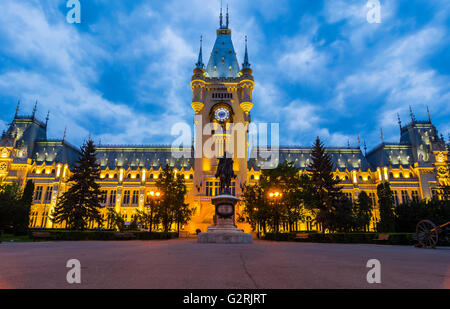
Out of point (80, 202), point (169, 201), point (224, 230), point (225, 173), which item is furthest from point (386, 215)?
point (80, 202)

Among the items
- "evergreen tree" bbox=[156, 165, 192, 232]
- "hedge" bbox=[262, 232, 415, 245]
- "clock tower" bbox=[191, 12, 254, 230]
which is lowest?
"hedge" bbox=[262, 232, 415, 245]

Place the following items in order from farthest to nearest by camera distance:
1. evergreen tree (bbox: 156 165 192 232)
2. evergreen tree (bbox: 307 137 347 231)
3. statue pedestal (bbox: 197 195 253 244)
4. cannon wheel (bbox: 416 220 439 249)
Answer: evergreen tree (bbox: 156 165 192 232) → evergreen tree (bbox: 307 137 347 231) → statue pedestal (bbox: 197 195 253 244) → cannon wheel (bbox: 416 220 439 249)

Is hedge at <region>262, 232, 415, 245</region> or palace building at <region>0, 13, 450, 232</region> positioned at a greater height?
palace building at <region>0, 13, 450, 232</region>

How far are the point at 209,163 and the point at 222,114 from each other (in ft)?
44.8

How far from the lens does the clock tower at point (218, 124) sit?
61688 mm

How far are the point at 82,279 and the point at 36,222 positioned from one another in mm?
70872

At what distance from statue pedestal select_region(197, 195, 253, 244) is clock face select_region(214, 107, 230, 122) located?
43226 mm

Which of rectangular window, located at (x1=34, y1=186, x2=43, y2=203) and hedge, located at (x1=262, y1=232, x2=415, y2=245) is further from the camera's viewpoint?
rectangular window, located at (x1=34, y1=186, x2=43, y2=203)

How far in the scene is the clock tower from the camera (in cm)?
6169

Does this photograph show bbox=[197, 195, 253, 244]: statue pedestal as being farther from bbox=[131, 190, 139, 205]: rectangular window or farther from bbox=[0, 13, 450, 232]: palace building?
bbox=[131, 190, 139, 205]: rectangular window

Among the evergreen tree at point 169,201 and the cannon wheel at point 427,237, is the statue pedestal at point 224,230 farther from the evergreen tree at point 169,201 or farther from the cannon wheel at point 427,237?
the evergreen tree at point 169,201

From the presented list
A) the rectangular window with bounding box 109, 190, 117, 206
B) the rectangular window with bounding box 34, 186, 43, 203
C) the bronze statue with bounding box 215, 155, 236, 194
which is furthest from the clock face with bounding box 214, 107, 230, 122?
the rectangular window with bounding box 34, 186, 43, 203

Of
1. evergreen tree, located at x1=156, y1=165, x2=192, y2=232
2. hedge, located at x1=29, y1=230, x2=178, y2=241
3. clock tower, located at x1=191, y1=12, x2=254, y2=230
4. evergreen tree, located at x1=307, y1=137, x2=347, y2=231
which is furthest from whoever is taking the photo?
clock tower, located at x1=191, y1=12, x2=254, y2=230

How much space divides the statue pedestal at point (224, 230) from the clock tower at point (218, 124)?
3520 centimetres
